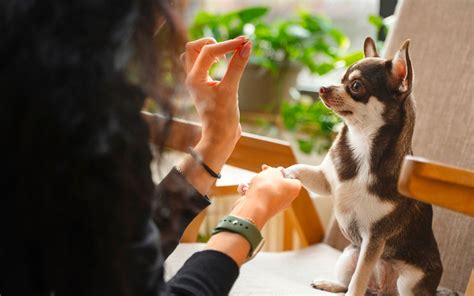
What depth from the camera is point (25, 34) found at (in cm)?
53

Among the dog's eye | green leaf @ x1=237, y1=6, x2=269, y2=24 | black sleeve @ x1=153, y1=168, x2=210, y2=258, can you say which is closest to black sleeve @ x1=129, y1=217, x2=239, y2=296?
black sleeve @ x1=153, y1=168, x2=210, y2=258

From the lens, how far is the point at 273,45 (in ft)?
6.91

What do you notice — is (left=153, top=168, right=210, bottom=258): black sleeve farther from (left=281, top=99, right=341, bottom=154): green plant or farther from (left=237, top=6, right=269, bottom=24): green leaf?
(left=237, top=6, right=269, bottom=24): green leaf

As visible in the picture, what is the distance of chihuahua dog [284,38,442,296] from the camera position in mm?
902

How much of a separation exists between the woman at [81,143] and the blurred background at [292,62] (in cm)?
122

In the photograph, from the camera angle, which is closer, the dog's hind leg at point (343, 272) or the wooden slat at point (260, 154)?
the wooden slat at point (260, 154)

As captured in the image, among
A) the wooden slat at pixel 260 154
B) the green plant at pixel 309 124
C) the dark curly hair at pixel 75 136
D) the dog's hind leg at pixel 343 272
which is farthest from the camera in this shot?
the green plant at pixel 309 124

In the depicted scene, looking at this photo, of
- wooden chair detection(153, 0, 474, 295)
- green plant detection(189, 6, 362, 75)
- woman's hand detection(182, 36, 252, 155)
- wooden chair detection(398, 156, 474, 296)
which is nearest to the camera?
wooden chair detection(398, 156, 474, 296)

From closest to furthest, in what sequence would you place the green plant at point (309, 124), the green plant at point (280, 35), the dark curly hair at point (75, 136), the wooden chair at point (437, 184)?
1. the dark curly hair at point (75, 136)
2. the wooden chair at point (437, 184)
3. the green plant at point (309, 124)
4. the green plant at point (280, 35)

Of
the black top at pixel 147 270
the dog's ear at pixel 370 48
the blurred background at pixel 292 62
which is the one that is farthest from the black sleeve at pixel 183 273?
the blurred background at pixel 292 62

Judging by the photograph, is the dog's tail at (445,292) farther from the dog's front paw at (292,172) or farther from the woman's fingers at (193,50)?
the woman's fingers at (193,50)

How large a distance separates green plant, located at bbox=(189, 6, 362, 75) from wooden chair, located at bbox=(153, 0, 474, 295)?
0.66 meters

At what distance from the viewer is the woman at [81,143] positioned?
53 cm

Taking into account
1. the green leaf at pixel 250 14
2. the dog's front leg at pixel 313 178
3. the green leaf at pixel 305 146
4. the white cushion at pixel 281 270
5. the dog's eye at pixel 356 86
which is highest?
the dog's eye at pixel 356 86
